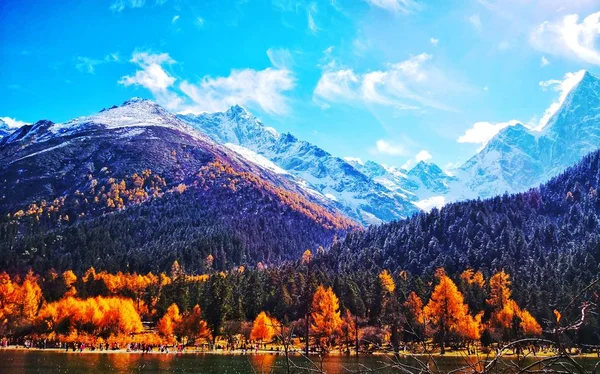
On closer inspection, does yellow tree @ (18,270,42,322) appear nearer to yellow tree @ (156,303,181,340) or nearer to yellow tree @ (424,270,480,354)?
yellow tree @ (156,303,181,340)

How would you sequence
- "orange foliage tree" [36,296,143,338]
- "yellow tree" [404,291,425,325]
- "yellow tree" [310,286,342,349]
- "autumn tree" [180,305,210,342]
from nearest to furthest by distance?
1. "yellow tree" [404,291,425,325]
2. "yellow tree" [310,286,342,349]
3. "orange foliage tree" [36,296,143,338]
4. "autumn tree" [180,305,210,342]

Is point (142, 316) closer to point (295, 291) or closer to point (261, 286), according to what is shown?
point (261, 286)

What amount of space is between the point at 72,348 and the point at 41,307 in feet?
86.8

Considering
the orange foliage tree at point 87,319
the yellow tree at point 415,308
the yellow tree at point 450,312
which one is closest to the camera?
the yellow tree at point 450,312

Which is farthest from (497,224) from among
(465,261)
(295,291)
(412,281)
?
(295,291)

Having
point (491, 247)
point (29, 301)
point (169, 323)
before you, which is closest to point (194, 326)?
point (169, 323)

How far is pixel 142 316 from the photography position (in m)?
126

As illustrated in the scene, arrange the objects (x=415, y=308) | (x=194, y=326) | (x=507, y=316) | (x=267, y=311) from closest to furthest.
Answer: (x=507, y=316) < (x=415, y=308) < (x=194, y=326) < (x=267, y=311)

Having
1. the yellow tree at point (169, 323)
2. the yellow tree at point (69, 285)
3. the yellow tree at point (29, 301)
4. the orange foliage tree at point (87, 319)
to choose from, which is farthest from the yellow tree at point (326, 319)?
the yellow tree at point (69, 285)

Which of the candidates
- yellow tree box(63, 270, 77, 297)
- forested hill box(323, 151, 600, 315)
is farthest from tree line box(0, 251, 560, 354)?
forested hill box(323, 151, 600, 315)

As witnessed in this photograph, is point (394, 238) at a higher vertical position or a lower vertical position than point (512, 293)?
higher

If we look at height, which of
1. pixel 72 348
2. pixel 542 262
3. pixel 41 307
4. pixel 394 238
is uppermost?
pixel 394 238

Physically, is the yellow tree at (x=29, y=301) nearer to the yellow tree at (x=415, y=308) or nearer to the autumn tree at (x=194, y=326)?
the autumn tree at (x=194, y=326)

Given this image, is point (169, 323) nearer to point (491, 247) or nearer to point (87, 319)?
point (87, 319)
